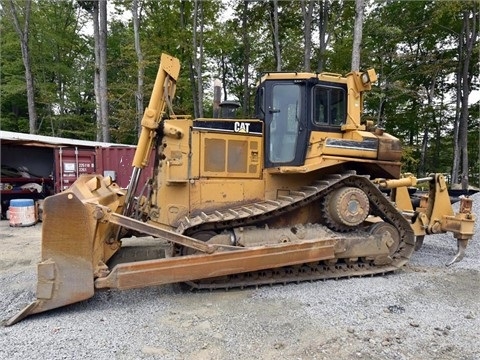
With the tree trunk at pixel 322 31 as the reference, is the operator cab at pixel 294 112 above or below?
below

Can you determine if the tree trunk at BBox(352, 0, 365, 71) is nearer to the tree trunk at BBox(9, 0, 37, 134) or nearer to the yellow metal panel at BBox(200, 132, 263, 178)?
the yellow metal panel at BBox(200, 132, 263, 178)

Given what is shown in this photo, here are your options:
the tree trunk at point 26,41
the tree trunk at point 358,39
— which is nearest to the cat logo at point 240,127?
the tree trunk at point 358,39

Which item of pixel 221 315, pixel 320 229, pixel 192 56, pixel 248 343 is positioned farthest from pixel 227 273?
pixel 192 56

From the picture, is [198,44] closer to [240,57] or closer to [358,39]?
[240,57]

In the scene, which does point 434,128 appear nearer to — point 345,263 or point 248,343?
point 345,263

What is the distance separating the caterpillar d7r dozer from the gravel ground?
0.40 m

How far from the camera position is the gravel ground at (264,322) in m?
2.98

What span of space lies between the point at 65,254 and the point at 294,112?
3.53 m

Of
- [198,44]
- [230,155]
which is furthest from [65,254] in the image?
[198,44]

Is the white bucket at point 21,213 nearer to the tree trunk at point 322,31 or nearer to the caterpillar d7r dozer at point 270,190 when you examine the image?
the caterpillar d7r dozer at point 270,190

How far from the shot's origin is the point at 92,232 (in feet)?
12.1

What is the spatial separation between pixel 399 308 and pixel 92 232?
364 centimetres

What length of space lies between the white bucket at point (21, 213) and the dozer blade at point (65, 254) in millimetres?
6938

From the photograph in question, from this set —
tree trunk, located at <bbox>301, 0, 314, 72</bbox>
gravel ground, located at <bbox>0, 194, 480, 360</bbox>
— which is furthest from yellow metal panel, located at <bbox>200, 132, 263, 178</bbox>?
tree trunk, located at <bbox>301, 0, 314, 72</bbox>
